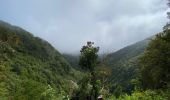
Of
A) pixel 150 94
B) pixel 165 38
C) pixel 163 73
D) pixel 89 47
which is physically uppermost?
pixel 89 47

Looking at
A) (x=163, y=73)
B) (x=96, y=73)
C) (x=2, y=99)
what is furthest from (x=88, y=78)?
(x=2, y=99)

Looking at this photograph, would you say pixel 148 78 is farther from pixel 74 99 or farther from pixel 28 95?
pixel 28 95

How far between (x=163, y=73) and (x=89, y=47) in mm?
32468

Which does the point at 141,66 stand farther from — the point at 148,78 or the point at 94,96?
the point at 94,96

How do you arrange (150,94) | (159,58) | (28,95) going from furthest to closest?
(159,58) < (28,95) < (150,94)

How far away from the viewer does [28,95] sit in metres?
30.5

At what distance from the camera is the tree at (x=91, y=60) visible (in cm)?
7750

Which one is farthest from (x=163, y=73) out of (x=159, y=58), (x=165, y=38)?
(x=165, y=38)

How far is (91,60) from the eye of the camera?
7800 centimetres

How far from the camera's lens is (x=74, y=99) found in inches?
3211

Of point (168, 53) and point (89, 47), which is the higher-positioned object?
point (89, 47)

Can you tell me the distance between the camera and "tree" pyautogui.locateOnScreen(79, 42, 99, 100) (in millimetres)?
77500

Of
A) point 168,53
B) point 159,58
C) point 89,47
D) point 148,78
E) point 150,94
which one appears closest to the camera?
point 150,94

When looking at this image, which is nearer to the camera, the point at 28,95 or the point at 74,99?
the point at 28,95
